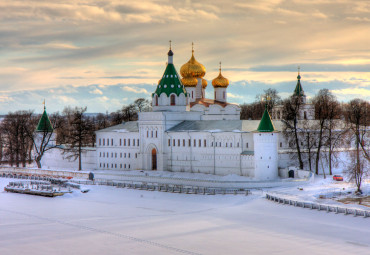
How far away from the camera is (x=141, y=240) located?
27.3 metres

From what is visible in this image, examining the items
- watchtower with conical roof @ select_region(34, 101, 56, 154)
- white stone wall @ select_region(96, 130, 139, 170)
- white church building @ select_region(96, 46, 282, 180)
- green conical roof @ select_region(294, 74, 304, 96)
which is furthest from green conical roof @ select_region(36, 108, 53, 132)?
green conical roof @ select_region(294, 74, 304, 96)

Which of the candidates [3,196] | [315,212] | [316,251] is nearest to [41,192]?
[3,196]

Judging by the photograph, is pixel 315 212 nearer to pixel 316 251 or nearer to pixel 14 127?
pixel 316 251

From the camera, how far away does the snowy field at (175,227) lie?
2597 cm

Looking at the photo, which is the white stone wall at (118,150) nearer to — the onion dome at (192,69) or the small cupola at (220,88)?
the onion dome at (192,69)

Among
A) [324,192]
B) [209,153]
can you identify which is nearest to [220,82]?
[209,153]

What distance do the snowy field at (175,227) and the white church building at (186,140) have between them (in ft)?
22.4

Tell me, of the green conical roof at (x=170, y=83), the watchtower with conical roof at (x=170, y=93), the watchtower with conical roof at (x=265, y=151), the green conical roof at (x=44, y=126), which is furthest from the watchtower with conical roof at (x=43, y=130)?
the watchtower with conical roof at (x=265, y=151)

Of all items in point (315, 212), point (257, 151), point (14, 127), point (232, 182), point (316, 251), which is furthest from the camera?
point (14, 127)

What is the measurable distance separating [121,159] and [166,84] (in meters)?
9.61

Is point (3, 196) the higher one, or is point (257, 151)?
point (257, 151)

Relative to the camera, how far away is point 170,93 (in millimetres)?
55500

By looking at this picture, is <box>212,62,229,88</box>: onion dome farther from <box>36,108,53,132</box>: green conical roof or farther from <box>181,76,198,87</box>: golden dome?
<box>36,108,53,132</box>: green conical roof

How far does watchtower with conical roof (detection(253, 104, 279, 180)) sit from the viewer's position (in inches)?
1834
